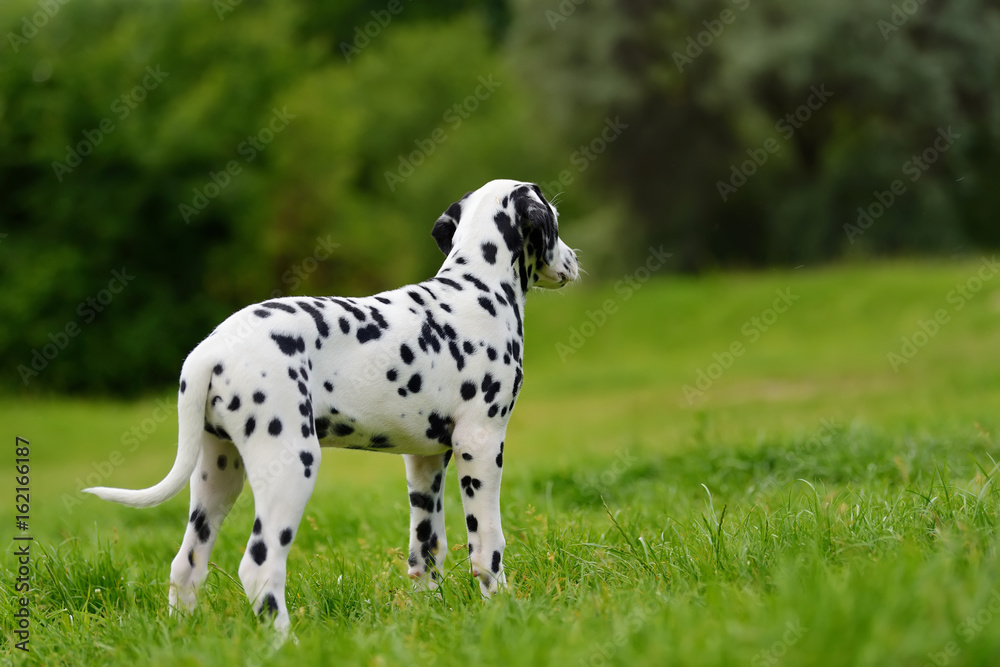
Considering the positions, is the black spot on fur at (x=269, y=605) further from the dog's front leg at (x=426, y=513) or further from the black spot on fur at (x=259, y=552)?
the dog's front leg at (x=426, y=513)

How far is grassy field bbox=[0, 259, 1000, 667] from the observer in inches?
120

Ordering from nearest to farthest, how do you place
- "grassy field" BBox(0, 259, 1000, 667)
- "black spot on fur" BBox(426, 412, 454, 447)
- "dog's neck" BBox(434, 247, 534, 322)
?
"grassy field" BBox(0, 259, 1000, 667)
"black spot on fur" BBox(426, 412, 454, 447)
"dog's neck" BBox(434, 247, 534, 322)

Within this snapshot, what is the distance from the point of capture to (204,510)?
4316 millimetres

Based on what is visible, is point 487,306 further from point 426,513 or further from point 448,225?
point 426,513

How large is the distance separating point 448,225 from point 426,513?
155cm

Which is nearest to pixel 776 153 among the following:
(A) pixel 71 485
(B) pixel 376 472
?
(B) pixel 376 472

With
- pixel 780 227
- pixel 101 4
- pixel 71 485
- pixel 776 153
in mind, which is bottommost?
pixel 71 485

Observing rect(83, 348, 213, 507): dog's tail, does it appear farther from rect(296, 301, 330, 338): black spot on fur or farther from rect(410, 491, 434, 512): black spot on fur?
rect(410, 491, 434, 512): black spot on fur

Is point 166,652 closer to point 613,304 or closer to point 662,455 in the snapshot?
point 662,455

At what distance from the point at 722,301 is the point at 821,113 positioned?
8.19 m

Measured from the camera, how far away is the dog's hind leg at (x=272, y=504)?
12.9 feet

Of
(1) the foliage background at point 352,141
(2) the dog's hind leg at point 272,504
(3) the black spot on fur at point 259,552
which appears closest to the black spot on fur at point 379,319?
(2) the dog's hind leg at point 272,504

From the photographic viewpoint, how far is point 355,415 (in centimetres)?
427

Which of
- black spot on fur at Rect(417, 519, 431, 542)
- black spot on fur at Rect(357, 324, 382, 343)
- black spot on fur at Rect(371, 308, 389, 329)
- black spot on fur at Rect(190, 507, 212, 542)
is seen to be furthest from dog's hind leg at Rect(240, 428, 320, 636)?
black spot on fur at Rect(417, 519, 431, 542)
